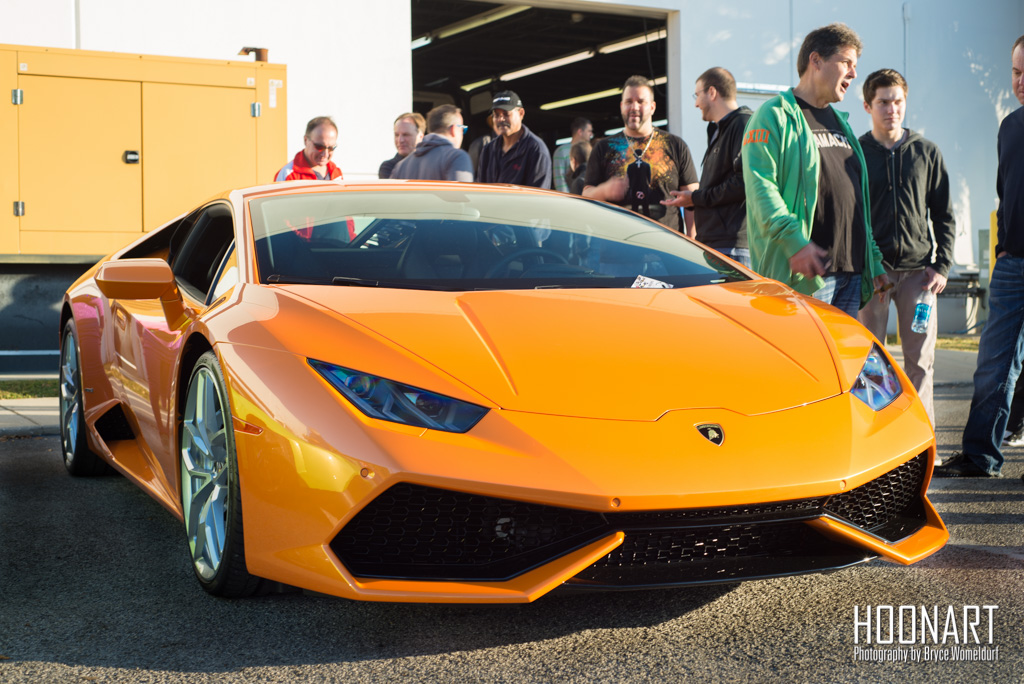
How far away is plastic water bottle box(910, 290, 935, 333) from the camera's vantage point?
482cm

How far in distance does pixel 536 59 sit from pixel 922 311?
17976 mm

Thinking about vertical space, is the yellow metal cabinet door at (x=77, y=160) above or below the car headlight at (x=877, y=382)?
above

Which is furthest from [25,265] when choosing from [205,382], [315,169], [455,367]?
[455,367]

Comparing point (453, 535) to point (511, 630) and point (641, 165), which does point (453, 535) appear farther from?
point (641, 165)

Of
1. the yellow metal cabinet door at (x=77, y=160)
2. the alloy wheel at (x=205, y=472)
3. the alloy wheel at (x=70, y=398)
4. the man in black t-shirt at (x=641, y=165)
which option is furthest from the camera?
the yellow metal cabinet door at (x=77, y=160)

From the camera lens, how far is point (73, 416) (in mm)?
4406

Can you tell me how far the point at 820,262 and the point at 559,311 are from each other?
1704mm

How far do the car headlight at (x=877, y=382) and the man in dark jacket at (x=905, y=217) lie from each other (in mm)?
2114

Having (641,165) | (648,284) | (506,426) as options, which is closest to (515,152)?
(641,165)

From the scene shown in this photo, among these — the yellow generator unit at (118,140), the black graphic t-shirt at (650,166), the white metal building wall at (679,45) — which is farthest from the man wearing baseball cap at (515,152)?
the white metal building wall at (679,45)

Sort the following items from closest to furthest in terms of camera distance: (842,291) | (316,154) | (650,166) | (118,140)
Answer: (842,291) → (650,166) → (316,154) → (118,140)

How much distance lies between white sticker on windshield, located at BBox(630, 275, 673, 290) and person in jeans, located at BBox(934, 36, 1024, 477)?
180cm

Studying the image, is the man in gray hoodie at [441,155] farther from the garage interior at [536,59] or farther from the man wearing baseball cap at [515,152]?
the garage interior at [536,59]

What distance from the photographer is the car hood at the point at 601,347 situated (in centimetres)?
240
